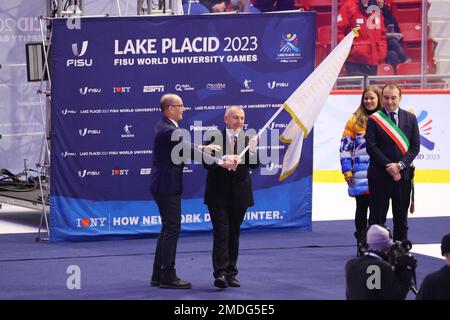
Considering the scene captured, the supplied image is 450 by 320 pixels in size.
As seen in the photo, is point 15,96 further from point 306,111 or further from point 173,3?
point 306,111

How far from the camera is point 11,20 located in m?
16.2

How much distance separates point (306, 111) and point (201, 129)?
2.80 meters

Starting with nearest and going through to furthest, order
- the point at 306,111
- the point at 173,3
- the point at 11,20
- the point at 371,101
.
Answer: the point at 306,111 < the point at 371,101 < the point at 173,3 < the point at 11,20

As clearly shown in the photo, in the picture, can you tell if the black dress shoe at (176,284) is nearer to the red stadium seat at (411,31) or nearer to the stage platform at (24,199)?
the stage platform at (24,199)

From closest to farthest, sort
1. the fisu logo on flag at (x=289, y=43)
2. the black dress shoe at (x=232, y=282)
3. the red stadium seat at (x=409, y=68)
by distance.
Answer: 1. the black dress shoe at (x=232, y=282)
2. the fisu logo on flag at (x=289, y=43)
3. the red stadium seat at (x=409, y=68)

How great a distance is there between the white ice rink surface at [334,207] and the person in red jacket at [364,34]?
3.05 meters

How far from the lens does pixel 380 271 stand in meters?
6.99

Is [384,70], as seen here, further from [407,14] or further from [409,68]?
[407,14]

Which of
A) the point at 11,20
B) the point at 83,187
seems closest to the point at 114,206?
the point at 83,187

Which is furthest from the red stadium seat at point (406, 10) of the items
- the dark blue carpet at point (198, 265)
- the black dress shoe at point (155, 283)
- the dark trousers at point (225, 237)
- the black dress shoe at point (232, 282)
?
the black dress shoe at point (155, 283)

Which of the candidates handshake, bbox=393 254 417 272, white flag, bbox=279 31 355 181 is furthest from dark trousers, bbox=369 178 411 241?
handshake, bbox=393 254 417 272

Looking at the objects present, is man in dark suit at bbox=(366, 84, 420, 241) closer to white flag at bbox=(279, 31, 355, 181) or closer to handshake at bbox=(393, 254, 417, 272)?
white flag at bbox=(279, 31, 355, 181)

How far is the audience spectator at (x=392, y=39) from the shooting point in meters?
20.6

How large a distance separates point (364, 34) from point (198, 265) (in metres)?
10.5
